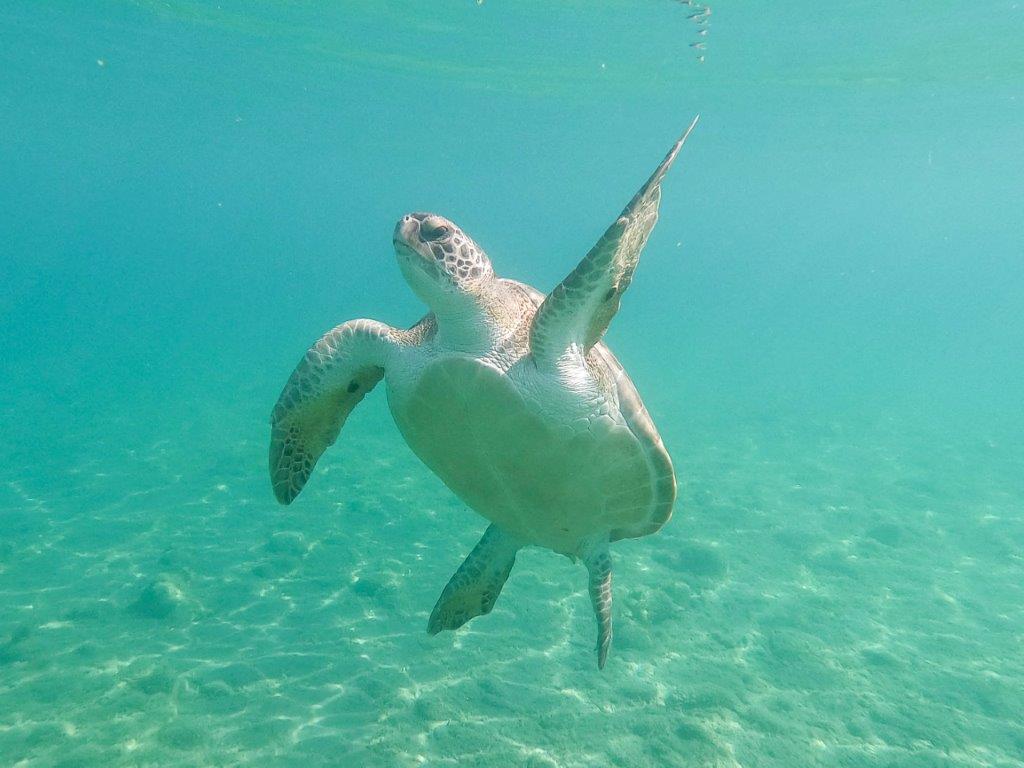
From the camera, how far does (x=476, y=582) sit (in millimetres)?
5730

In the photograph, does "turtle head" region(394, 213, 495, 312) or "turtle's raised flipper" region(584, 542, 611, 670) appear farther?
"turtle's raised flipper" region(584, 542, 611, 670)

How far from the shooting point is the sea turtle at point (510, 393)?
388 centimetres

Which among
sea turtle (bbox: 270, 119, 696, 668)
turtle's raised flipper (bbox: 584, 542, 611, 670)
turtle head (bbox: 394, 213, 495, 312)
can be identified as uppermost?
turtle head (bbox: 394, 213, 495, 312)

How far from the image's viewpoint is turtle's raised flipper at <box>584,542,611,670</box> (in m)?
5.38

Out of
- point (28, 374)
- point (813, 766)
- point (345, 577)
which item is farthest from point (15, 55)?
point (813, 766)

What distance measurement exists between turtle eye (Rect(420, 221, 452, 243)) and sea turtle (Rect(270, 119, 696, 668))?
0.01m

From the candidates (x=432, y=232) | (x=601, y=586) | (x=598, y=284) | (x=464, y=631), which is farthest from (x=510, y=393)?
(x=464, y=631)

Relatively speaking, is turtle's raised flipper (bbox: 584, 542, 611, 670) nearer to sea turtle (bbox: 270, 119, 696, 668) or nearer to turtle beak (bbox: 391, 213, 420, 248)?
sea turtle (bbox: 270, 119, 696, 668)

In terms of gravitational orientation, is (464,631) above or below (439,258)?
below

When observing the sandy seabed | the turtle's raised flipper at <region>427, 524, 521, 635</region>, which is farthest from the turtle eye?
the sandy seabed

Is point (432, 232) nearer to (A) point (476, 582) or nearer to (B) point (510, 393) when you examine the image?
(B) point (510, 393)

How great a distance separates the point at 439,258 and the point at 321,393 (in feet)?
5.53

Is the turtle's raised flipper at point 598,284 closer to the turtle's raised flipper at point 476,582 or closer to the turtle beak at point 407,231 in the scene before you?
the turtle beak at point 407,231

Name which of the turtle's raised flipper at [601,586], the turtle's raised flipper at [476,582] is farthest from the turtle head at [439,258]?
the turtle's raised flipper at [601,586]
